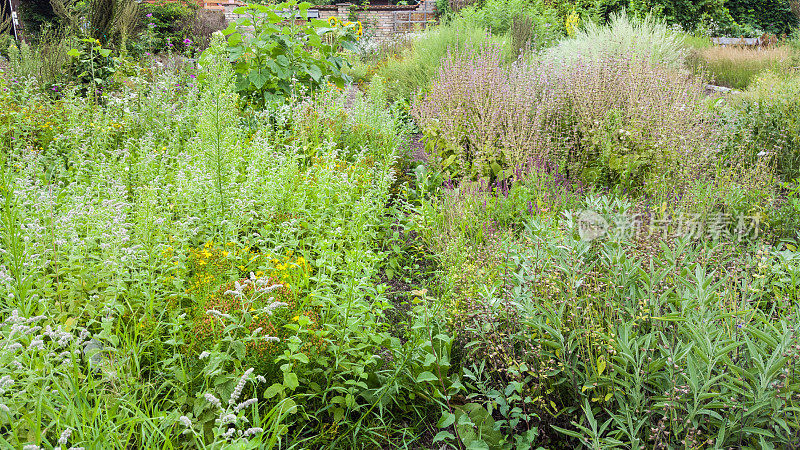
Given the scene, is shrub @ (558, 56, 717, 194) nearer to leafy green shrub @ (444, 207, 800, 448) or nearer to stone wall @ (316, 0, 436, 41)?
leafy green shrub @ (444, 207, 800, 448)

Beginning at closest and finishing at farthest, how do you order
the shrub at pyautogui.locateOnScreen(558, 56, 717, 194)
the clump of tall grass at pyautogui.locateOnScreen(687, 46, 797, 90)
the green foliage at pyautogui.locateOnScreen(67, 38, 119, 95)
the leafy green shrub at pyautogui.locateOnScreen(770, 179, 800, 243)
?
the leafy green shrub at pyautogui.locateOnScreen(770, 179, 800, 243)
the shrub at pyautogui.locateOnScreen(558, 56, 717, 194)
the green foliage at pyautogui.locateOnScreen(67, 38, 119, 95)
the clump of tall grass at pyautogui.locateOnScreen(687, 46, 797, 90)

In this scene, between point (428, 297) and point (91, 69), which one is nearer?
point (428, 297)

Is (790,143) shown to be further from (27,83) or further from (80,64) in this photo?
(80,64)

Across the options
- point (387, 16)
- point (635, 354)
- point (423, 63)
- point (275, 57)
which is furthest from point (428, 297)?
point (387, 16)

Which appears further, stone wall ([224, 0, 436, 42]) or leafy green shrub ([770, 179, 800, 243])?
stone wall ([224, 0, 436, 42])

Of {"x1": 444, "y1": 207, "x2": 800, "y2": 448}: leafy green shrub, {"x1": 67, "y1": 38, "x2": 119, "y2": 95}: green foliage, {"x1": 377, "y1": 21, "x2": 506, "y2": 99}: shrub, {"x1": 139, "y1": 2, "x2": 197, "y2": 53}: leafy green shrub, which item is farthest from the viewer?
{"x1": 139, "y1": 2, "x2": 197, "y2": 53}: leafy green shrub

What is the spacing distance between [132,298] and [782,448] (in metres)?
2.56

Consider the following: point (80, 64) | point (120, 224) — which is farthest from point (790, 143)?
point (80, 64)

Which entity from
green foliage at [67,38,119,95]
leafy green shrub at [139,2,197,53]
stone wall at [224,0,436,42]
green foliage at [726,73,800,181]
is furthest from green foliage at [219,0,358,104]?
stone wall at [224,0,436,42]

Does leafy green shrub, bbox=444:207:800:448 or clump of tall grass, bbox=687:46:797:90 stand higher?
clump of tall grass, bbox=687:46:797:90

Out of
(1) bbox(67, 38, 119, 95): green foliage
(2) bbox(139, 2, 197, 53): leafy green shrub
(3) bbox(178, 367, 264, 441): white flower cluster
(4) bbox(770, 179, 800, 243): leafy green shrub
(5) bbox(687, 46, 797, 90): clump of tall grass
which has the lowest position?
(4) bbox(770, 179, 800, 243): leafy green shrub

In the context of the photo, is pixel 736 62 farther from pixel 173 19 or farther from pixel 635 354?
pixel 173 19

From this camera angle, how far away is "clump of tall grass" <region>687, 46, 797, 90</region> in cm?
919

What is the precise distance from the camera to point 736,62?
9.74 meters
